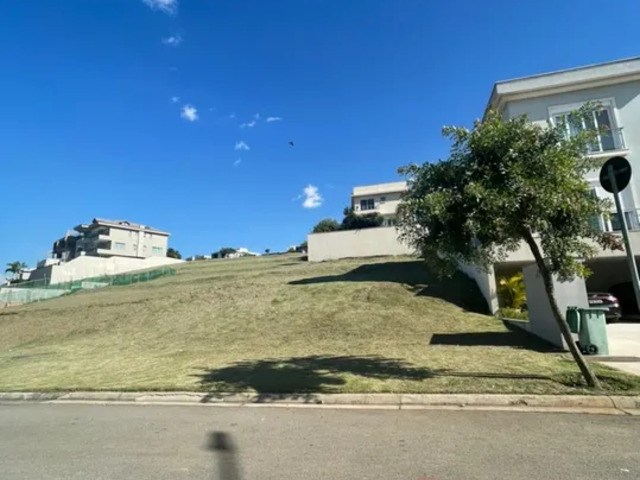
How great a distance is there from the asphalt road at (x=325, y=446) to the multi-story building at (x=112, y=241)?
89.2 metres

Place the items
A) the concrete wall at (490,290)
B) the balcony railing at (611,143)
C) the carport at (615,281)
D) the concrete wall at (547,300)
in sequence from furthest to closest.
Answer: the carport at (615,281) < the balcony railing at (611,143) < the concrete wall at (490,290) < the concrete wall at (547,300)

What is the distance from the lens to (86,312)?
2162 cm

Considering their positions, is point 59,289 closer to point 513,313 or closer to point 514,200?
point 513,313

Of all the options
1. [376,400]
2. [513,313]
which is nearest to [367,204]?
[513,313]

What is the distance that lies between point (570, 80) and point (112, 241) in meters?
92.9

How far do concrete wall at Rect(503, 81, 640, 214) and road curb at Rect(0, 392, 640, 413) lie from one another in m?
15.5

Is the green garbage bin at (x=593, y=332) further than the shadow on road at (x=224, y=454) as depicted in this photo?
Yes

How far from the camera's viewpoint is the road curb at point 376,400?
5.82 m

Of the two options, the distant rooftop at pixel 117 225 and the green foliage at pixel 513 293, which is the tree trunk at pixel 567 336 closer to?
the green foliage at pixel 513 293

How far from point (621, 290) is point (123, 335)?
23846 mm

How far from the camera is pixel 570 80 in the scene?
1942 centimetres

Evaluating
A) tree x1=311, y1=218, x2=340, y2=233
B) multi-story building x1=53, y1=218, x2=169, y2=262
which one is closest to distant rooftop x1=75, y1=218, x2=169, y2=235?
multi-story building x1=53, y1=218, x2=169, y2=262

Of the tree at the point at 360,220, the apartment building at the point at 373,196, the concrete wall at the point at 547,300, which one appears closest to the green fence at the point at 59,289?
the tree at the point at 360,220

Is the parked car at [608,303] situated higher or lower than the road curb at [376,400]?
higher
